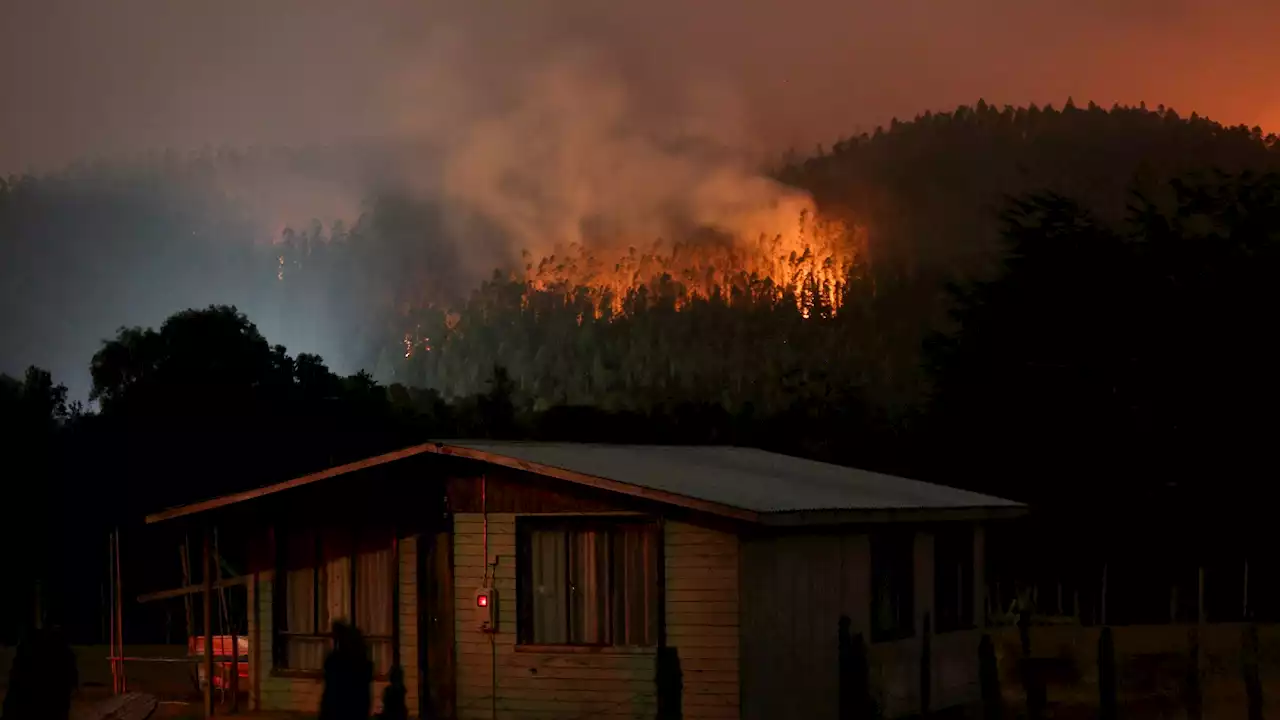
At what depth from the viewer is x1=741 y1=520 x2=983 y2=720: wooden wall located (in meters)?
19.0

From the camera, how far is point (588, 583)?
19703mm

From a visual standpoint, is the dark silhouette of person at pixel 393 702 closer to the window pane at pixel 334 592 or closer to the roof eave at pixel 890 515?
the roof eave at pixel 890 515

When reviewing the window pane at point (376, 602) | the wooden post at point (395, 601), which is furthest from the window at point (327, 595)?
the wooden post at point (395, 601)

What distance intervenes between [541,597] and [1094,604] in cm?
2533

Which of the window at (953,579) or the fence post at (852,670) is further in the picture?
the window at (953,579)

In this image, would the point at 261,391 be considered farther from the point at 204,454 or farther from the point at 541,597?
the point at 541,597

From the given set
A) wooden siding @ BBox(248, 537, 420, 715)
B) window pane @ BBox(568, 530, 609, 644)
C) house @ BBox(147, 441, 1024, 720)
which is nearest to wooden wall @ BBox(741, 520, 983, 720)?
house @ BBox(147, 441, 1024, 720)

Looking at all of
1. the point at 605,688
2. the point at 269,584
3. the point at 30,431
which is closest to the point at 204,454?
the point at 30,431

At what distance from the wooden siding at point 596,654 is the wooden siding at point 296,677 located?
648 millimetres

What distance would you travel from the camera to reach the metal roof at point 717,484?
18844mm

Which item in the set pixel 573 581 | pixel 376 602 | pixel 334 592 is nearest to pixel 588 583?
pixel 573 581

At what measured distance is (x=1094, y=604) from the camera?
42.0m

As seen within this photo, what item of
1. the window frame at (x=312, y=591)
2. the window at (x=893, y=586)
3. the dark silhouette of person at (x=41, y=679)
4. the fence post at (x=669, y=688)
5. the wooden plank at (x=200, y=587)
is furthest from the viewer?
the wooden plank at (x=200, y=587)

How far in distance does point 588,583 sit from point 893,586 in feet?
14.8
